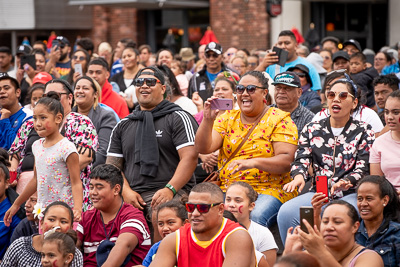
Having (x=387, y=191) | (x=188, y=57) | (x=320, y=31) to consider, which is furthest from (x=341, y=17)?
(x=387, y=191)

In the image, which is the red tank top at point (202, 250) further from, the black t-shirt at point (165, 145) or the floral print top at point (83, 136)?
the floral print top at point (83, 136)

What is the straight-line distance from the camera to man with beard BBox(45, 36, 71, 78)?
11.7 m

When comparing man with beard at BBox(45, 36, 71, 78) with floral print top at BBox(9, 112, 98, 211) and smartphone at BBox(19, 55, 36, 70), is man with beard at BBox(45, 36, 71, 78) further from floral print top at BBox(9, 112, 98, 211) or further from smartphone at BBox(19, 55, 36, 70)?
floral print top at BBox(9, 112, 98, 211)

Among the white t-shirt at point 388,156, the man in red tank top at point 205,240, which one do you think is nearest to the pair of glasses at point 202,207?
the man in red tank top at point 205,240

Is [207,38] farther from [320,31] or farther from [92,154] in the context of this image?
[92,154]

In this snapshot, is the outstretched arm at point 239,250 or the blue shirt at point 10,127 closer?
the outstretched arm at point 239,250

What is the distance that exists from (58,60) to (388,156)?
24.6ft

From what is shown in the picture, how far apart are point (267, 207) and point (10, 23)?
15.7m

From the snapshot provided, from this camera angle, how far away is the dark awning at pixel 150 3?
18859mm

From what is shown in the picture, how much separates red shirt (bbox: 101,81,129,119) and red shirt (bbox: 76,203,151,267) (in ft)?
→ 8.78

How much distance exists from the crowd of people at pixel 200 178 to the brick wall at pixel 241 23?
10968 millimetres

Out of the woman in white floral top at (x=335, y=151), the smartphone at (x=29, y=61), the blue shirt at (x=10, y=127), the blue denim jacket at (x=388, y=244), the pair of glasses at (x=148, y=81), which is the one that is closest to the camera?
the blue denim jacket at (x=388, y=244)

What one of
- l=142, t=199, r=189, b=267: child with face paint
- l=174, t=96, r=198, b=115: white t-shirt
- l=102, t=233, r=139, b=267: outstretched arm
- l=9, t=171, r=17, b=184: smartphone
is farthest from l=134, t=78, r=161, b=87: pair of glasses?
l=9, t=171, r=17, b=184: smartphone

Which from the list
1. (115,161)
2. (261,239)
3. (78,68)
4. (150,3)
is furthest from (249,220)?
(150,3)
